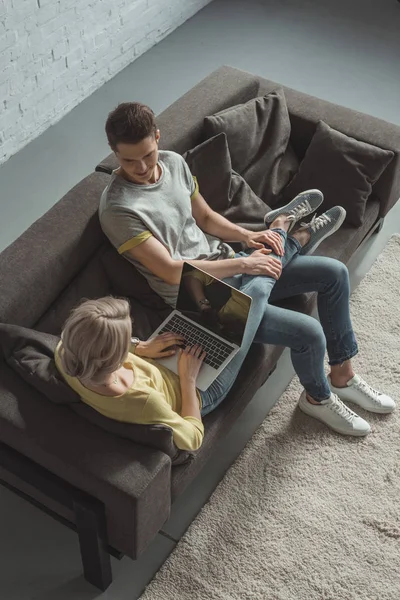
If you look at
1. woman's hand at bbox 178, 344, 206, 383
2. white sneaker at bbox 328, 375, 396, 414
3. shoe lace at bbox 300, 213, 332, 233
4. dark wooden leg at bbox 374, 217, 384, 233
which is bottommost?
white sneaker at bbox 328, 375, 396, 414

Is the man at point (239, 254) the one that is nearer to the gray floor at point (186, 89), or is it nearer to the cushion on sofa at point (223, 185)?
the cushion on sofa at point (223, 185)

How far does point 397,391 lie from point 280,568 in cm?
92

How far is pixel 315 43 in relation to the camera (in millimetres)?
5172

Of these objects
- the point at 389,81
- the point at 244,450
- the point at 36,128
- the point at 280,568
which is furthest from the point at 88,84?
the point at 280,568

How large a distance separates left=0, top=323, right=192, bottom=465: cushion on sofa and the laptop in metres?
0.32

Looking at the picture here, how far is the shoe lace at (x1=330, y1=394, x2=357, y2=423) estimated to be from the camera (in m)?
2.90

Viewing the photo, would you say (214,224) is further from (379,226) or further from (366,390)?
(379,226)

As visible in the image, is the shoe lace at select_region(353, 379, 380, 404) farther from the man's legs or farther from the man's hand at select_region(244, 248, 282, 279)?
the man's hand at select_region(244, 248, 282, 279)

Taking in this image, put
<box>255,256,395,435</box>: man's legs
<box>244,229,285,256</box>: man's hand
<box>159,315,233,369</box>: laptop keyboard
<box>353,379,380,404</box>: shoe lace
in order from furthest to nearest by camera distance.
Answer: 1. <box>353,379,380,404</box>: shoe lace
2. <box>244,229,285,256</box>: man's hand
3. <box>255,256,395,435</box>: man's legs
4. <box>159,315,233,369</box>: laptop keyboard

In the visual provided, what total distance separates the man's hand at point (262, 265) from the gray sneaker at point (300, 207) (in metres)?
0.28

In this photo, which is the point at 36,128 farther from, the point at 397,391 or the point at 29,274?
the point at 397,391

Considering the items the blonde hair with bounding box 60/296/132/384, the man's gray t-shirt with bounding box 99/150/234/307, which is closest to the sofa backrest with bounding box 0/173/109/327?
the man's gray t-shirt with bounding box 99/150/234/307

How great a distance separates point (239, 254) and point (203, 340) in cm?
49

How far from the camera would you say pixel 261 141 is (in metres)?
3.36
